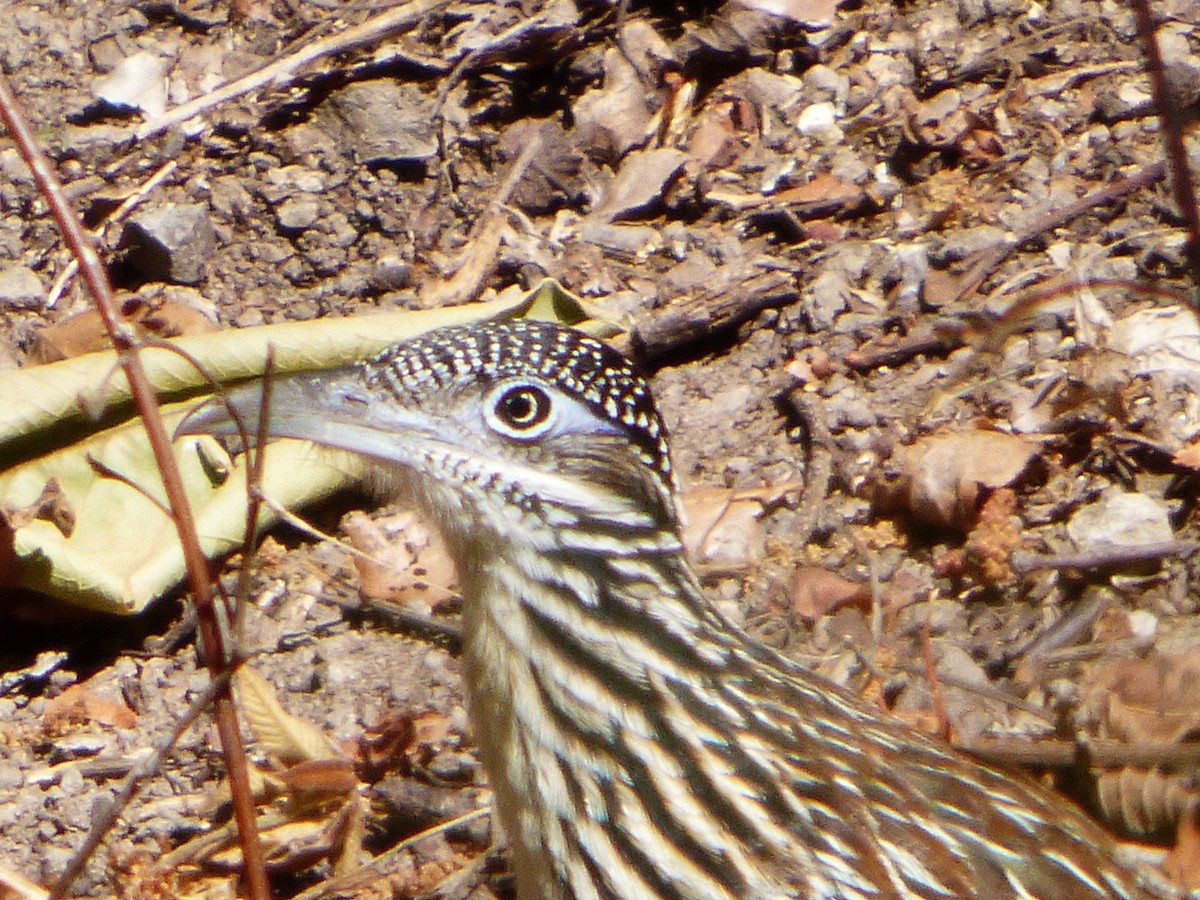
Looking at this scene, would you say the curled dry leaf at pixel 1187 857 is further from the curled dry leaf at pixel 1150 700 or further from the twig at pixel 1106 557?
the twig at pixel 1106 557

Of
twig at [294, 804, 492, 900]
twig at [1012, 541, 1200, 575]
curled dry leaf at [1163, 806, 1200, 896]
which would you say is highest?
twig at [1012, 541, 1200, 575]

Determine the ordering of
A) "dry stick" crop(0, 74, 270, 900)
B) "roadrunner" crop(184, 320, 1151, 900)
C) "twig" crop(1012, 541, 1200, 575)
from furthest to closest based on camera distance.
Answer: "twig" crop(1012, 541, 1200, 575)
"roadrunner" crop(184, 320, 1151, 900)
"dry stick" crop(0, 74, 270, 900)

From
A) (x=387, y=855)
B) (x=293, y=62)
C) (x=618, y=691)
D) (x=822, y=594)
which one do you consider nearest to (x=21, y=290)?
(x=293, y=62)

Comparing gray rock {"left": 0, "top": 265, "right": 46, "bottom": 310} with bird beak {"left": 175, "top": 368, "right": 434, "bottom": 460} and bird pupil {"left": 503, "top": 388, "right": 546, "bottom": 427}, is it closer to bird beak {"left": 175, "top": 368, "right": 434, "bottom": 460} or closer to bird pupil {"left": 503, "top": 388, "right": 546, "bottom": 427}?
bird beak {"left": 175, "top": 368, "right": 434, "bottom": 460}

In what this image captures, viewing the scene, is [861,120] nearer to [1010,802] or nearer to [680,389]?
[680,389]

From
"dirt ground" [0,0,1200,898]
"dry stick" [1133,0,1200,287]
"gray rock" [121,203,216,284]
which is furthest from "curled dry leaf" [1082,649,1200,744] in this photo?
"gray rock" [121,203,216,284]

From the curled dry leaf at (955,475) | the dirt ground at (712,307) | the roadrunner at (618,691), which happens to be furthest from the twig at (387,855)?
the curled dry leaf at (955,475)

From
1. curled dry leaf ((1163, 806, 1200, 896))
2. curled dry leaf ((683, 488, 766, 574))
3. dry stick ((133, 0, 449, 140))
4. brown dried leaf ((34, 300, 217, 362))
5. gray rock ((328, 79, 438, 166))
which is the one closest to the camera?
curled dry leaf ((1163, 806, 1200, 896))
